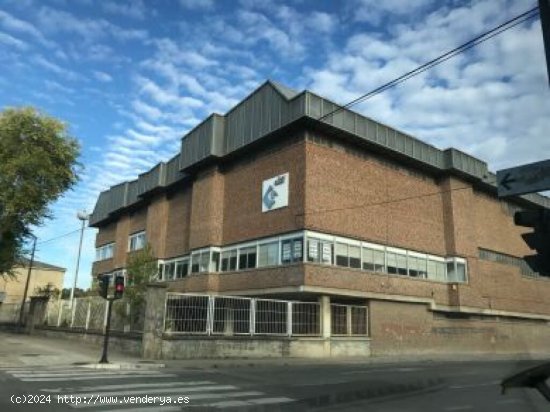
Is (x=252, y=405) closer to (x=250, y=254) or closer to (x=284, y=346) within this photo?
(x=284, y=346)

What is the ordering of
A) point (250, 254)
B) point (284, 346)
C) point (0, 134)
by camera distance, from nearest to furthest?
point (284, 346), point (0, 134), point (250, 254)

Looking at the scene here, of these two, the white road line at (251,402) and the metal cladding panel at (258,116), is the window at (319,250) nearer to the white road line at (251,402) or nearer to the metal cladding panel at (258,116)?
the metal cladding panel at (258,116)

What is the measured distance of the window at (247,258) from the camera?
3023cm

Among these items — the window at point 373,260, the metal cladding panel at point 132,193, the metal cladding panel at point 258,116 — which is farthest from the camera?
the metal cladding panel at point 132,193

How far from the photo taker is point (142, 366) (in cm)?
1825

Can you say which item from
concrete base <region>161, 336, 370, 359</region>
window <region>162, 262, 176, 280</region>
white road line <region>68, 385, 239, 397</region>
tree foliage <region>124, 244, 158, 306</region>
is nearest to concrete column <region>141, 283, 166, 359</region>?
concrete base <region>161, 336, 370, 359</region>

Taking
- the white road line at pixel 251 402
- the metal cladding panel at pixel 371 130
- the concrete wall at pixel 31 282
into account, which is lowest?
the white road line at pixel 251 402

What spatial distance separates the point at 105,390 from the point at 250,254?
1884 cm

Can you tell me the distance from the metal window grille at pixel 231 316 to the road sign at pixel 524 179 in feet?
56.5

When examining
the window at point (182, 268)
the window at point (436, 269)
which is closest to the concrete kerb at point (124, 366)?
the window at point (182, 268)

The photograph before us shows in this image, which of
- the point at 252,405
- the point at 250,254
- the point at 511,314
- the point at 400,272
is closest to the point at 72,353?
the point at 250,254

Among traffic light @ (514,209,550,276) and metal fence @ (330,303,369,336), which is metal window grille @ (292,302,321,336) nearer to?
metal fence @ (330,303,369,336)

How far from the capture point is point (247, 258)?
101 ft

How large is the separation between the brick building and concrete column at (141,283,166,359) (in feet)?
24.8
